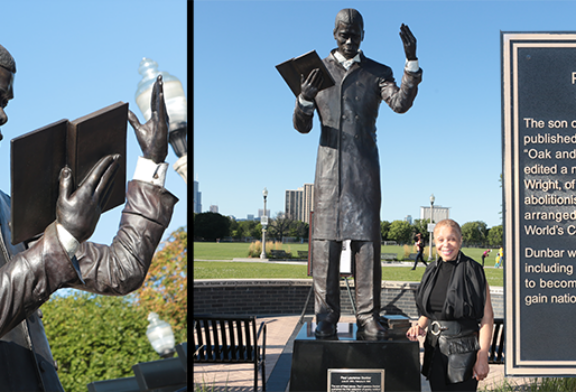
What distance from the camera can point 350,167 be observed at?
12.4ft

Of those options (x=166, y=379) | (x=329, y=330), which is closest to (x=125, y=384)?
(x=166, y=379)

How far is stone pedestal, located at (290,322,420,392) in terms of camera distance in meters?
3.31

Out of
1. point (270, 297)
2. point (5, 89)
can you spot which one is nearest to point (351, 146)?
point (5, 89)

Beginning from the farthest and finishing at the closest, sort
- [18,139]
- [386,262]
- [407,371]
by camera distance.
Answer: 1. [386,262]
2. [407,371]
3. [18,139]

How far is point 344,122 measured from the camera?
3.82 m

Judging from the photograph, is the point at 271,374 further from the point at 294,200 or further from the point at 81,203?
the point at 294,200

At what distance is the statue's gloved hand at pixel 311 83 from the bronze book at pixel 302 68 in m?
0.03

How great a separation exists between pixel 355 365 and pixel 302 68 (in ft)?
7.20

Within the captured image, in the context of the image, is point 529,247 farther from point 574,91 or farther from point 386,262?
point 386,262

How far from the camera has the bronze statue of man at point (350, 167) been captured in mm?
3693

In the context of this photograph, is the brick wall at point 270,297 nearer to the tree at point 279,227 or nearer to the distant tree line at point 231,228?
the distant tree line at point 231,228

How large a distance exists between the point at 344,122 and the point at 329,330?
1.63 meters

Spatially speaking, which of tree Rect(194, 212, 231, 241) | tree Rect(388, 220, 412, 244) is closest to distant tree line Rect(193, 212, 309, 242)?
tree Rect(194, 212, 231, 241)

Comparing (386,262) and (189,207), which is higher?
(189,207)
